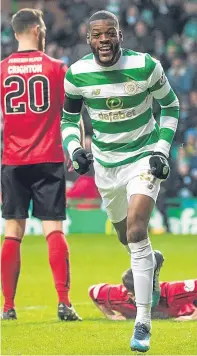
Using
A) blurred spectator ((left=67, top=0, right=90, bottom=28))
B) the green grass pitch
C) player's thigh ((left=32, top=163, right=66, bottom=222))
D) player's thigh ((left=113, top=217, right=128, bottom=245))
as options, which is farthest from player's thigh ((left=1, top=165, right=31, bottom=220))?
blurred spectator ((left=67, top=0, right=90, bottom=28))

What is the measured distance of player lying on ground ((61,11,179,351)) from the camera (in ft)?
21.1

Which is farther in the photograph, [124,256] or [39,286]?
[124,256]

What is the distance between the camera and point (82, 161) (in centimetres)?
665

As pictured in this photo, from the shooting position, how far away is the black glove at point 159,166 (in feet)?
21.3

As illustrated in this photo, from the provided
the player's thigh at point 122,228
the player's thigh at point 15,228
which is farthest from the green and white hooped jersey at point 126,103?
the player's thigh at point 15,228

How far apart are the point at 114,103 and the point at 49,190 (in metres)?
1.55

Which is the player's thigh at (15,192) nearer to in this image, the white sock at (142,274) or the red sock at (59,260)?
the red sock at (59,260)

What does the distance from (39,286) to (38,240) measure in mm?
5823

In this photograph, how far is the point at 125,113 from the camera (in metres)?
6.71

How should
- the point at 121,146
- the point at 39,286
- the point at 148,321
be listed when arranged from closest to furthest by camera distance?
the point at 148,321
the point at 121,146
the point at 39,286

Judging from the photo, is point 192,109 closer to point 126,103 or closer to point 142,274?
point 126,103

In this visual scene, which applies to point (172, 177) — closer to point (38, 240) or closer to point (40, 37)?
point (38, 240)

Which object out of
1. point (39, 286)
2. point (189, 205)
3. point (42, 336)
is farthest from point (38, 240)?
point (42, 336)

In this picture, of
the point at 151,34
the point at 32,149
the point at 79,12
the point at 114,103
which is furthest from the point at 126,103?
the point at 79,12
